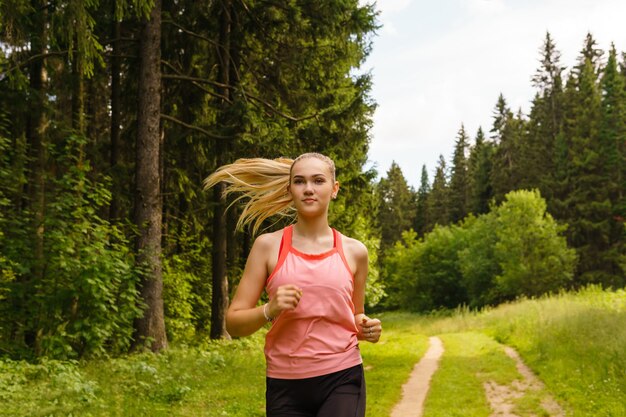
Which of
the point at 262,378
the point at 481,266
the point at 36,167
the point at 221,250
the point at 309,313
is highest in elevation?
the point at 36,167

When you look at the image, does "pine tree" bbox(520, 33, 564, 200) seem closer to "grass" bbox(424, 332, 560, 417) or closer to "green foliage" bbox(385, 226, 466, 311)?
"green foliage" bbox(385, 226, 466, 311)

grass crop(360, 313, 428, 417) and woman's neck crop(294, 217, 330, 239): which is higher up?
woman's neck crop(294, 217, 330, 239)

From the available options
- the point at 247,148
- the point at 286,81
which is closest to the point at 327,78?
the point at 286,81

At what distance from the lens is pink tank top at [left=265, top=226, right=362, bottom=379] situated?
308 cm

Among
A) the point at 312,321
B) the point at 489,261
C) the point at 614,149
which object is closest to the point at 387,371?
the point at 312,321

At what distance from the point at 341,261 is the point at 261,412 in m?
6.16

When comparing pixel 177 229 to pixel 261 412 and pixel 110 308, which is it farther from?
pixel 261 412

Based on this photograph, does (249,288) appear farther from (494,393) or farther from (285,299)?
(494,393)

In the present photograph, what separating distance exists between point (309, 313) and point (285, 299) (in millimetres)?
284

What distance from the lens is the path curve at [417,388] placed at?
1007 centimetres

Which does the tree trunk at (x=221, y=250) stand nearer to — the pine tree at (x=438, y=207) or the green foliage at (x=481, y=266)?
the green foliage at (x=481, y=266)

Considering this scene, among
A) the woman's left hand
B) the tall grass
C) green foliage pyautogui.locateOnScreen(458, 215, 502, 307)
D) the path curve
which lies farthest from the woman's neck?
green foliage pyautogui.locateOnScreen(458, 215, 502, 307)

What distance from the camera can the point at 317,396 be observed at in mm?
3092

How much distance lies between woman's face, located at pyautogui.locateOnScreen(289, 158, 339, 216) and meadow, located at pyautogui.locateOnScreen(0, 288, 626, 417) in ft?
15.8
